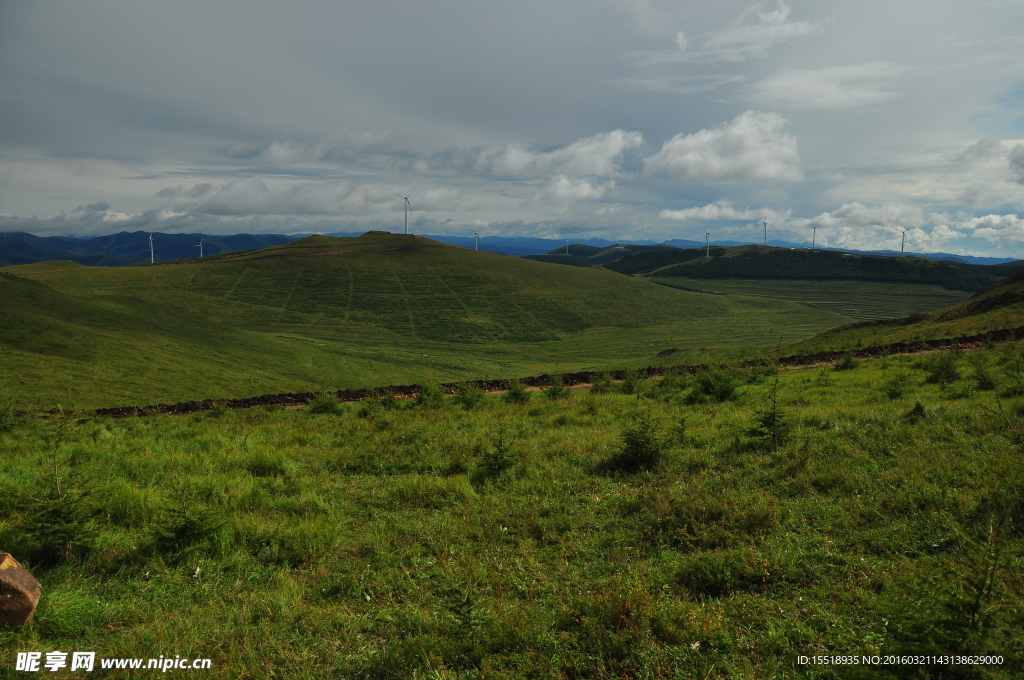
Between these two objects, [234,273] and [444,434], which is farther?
[234,273]

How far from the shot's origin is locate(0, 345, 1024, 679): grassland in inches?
191

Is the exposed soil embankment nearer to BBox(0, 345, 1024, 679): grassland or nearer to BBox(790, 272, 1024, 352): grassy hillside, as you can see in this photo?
BBox(790, 272, 1024, 352): grassy hillside

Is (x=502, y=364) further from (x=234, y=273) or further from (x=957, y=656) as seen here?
(x=234, y=273)

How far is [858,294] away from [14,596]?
612 ft

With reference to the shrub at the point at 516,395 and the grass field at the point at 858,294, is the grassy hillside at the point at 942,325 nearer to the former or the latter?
the shrub at the point at 516,395

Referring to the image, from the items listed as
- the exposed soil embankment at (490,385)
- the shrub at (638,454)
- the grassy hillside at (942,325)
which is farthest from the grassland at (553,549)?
the grassy hillside at (942,325)

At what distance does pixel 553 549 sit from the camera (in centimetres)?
727

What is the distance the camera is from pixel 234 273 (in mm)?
118250

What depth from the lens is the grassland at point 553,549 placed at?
485 centimetres

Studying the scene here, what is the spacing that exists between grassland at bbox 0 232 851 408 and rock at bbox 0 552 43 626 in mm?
16850

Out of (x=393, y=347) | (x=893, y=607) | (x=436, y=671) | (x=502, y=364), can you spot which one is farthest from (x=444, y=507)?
(x=393, y=347)

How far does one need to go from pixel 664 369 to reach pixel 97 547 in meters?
26.8

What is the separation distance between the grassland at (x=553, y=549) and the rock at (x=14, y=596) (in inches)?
5.9

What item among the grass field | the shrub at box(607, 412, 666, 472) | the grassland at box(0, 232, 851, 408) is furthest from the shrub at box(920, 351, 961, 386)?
the grass field
